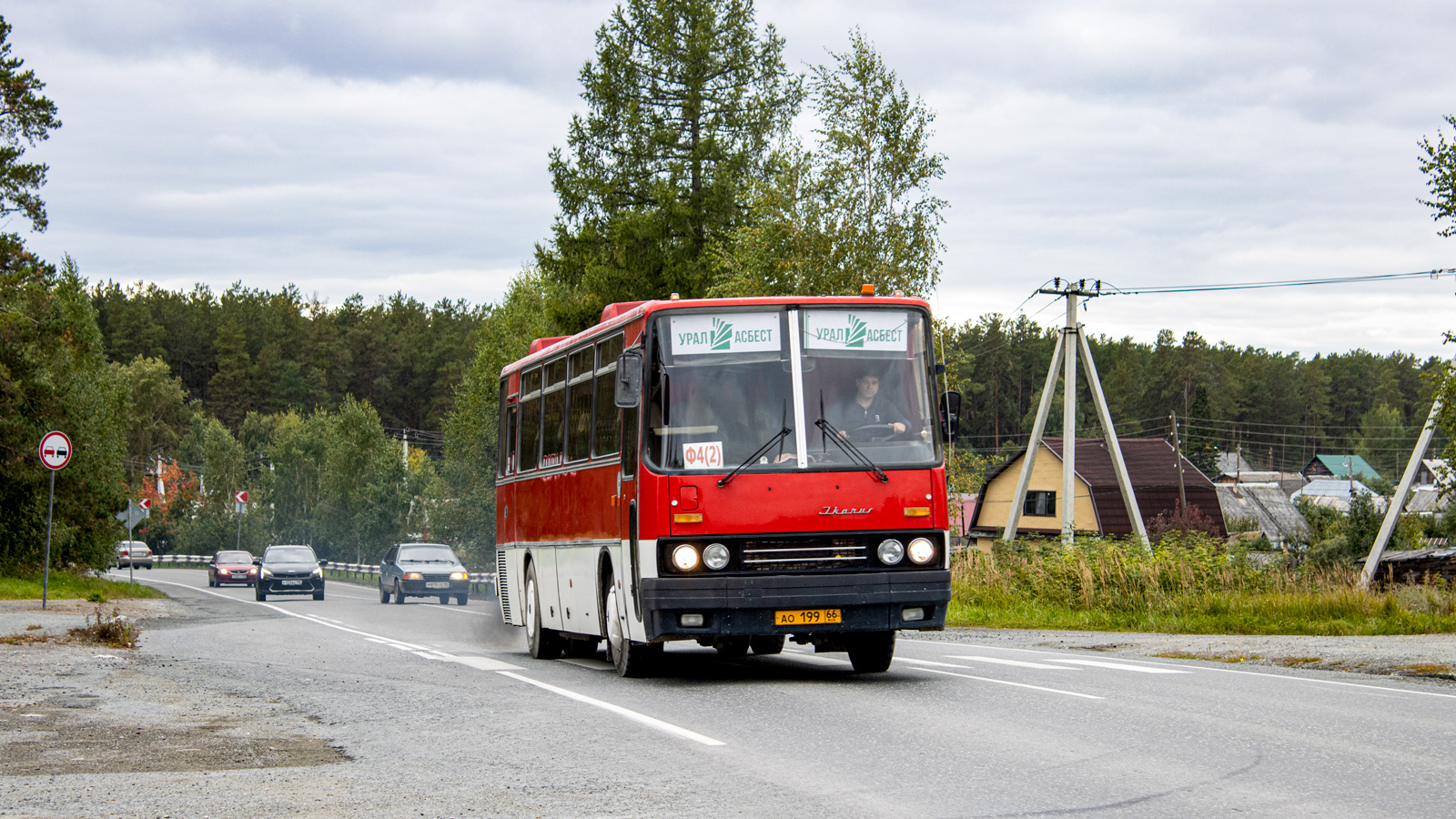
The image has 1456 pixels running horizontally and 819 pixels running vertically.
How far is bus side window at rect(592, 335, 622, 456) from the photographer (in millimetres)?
13297

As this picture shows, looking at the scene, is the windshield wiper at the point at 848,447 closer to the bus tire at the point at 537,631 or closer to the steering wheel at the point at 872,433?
the steering wheel at the point at 872,433

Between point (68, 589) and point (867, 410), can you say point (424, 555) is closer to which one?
point (68, 589)

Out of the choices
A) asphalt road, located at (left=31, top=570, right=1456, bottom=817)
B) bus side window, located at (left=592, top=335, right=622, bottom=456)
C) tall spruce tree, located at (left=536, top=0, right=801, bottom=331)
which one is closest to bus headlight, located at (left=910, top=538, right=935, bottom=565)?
asphalt road, located at (left=31, top=570, right=1456, bottom=817)

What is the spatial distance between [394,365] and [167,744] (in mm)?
127954

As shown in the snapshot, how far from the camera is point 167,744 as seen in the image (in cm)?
940

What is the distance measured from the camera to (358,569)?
67.2 m

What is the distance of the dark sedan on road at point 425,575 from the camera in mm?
39688

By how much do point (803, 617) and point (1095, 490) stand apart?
63.0 metres

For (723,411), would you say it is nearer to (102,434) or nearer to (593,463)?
(593,463)

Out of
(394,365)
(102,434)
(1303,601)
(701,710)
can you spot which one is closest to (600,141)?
(102,434)

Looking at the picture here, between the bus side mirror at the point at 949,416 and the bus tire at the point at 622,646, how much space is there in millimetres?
3146

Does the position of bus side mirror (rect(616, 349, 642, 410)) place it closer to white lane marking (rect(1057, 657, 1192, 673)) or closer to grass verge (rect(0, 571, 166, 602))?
white lane marking (rect(1057, 657, 1192, 673))

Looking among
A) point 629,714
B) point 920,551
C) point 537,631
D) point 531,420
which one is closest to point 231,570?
point 531,420

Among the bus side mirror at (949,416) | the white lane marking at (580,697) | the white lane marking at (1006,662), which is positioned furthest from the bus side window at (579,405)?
the white lane marking at (1006,662)
